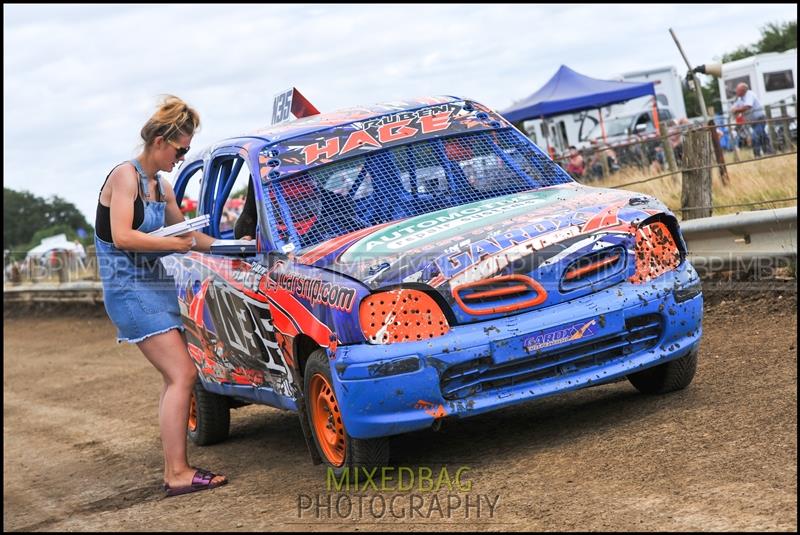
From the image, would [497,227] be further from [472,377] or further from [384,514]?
[384,514]

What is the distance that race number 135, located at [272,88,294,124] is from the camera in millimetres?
7426

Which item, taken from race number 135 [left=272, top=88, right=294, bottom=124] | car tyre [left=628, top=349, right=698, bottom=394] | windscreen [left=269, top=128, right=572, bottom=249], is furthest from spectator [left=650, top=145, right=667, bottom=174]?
car tyre [left=628, top=349, right=698, bottom=394]

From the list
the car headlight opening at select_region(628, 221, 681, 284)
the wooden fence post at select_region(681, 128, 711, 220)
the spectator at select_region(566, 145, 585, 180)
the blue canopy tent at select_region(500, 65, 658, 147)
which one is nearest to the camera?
the car headlight opening at select_region(628, 221, 681, 284)

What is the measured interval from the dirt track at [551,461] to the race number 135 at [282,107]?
2026mm

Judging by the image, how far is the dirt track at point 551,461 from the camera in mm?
4449

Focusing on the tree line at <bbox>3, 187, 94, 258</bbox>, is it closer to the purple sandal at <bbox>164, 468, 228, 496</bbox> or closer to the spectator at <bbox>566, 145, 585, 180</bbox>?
the spectator at <bbox>566, 145, 585, 180</bbox>

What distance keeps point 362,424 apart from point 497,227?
3.61ft

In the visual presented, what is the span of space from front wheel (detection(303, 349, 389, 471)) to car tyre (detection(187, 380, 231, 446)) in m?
2.07

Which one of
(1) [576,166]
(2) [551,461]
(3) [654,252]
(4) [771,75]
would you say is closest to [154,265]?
(2) [551,461]

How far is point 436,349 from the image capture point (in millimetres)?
→ 5168

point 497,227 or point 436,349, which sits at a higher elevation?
point 497,227

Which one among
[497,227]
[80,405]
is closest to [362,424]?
[497,227]

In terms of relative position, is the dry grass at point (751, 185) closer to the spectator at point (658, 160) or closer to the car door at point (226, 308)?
the spectator at point (658, 160)


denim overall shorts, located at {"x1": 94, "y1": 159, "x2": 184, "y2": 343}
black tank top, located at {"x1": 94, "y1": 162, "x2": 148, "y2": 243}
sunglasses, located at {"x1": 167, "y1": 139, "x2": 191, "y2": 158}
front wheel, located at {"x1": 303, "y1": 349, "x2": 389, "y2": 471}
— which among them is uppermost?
sunglasses, located at {"x1": 167, "y1": 139, "x2": 191, "y2": 158}
